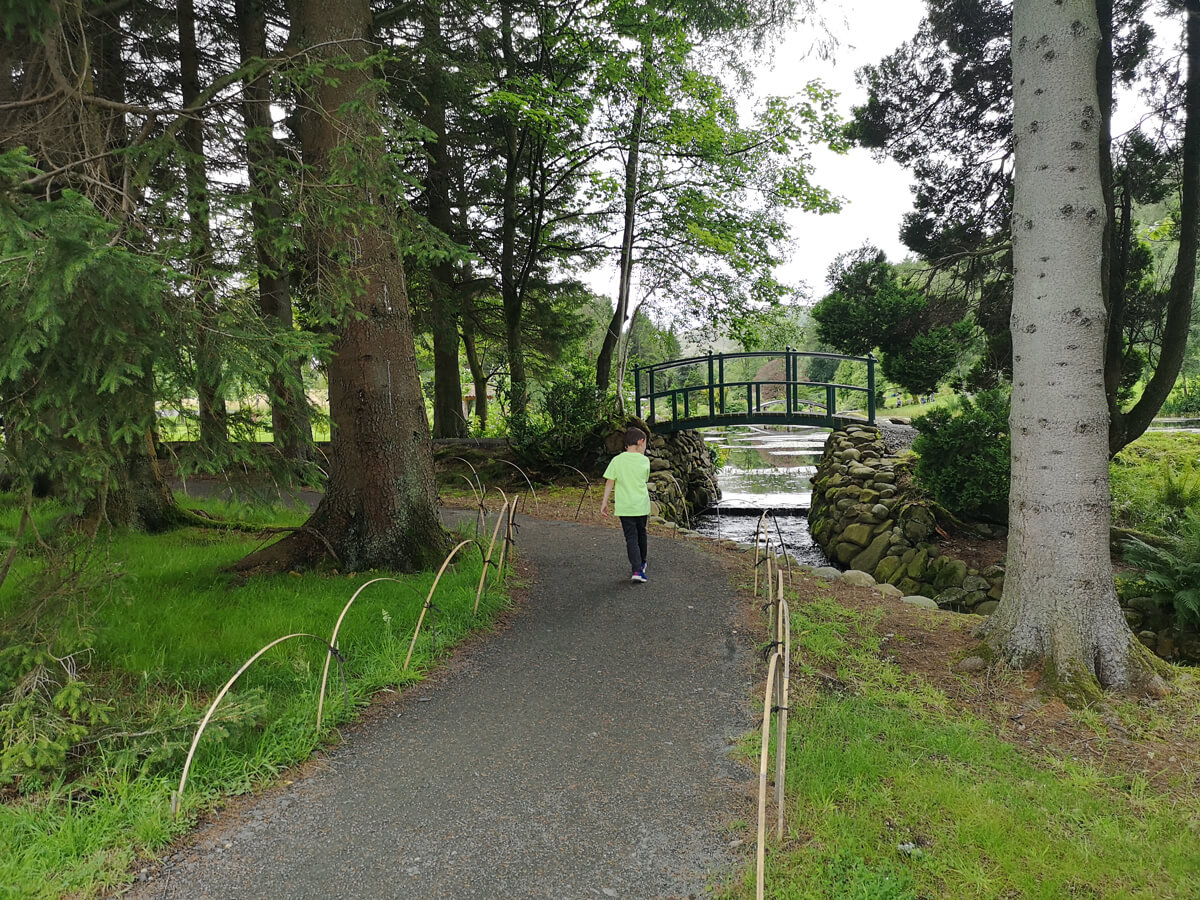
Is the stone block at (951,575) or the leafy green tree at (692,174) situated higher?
the leafy green tree at (692,174)

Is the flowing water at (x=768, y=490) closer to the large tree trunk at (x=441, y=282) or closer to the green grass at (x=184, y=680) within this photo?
the green grass at (x=184, y=680)

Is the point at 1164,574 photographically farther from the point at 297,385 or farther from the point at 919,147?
the point at 297,385

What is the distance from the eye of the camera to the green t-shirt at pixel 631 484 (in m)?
5.85

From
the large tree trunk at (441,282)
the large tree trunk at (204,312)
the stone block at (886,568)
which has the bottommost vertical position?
the stone block at (886,568)

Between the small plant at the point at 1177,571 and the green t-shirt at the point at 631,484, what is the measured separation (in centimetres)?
419

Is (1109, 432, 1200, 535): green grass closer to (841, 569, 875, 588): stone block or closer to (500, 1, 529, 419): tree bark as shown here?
(841, 569, 875, 588): stone block

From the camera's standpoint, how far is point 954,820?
267 cm

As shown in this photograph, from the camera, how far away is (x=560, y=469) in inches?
484

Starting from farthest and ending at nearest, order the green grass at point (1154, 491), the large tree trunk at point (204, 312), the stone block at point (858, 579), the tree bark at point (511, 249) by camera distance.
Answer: the tree bark at point (511, 249) → the green grass at point (1154, 491) → the stone block at point (858, 579) → the large tree trunk at point (204, 312)

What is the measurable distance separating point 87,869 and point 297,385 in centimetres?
200

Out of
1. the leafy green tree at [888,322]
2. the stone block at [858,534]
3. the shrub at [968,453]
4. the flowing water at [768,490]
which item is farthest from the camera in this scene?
the flowing water at [768,490]

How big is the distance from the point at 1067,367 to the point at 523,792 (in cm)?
396

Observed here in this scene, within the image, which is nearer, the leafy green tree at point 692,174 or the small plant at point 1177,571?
the small plant at point 1177,571

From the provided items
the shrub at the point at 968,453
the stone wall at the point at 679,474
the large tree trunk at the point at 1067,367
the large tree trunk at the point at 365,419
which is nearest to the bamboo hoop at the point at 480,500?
the large tree trunk at the point at 365,419
